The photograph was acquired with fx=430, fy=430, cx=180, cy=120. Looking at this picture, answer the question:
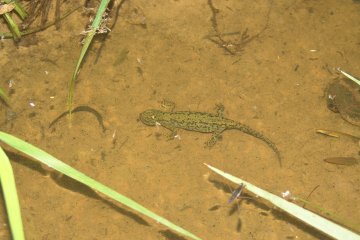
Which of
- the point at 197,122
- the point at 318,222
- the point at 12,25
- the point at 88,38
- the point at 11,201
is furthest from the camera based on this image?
the point at 12,25

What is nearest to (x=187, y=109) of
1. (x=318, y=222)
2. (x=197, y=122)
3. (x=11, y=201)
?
(x=197, y=122)

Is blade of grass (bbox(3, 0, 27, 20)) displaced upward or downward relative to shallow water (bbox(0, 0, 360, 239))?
upward

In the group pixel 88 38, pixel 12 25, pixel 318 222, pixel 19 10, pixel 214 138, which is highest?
pixel 88 38

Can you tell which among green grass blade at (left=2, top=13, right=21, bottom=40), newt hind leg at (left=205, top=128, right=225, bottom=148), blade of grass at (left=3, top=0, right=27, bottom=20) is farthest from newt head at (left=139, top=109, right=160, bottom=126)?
blade of grass at (left=3, top=0, right=27, bottom=20)

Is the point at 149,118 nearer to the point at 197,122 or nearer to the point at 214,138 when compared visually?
the point at 197,122

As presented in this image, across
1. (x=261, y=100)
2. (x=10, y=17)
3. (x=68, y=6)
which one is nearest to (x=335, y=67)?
(x=261, y=100)

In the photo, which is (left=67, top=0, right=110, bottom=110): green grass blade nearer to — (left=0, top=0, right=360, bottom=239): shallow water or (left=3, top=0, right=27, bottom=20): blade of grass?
(left=0, top=0, right=360, bottom=239): shallow water

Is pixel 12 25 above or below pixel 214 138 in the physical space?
above

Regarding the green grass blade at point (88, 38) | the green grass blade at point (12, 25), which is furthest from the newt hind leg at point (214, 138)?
the green grass blade at point (12, 25)
